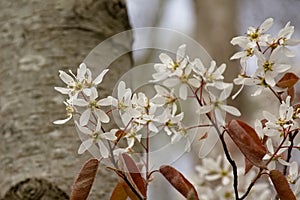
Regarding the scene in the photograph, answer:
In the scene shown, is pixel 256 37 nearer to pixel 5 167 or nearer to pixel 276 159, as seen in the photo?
pixel 276 159

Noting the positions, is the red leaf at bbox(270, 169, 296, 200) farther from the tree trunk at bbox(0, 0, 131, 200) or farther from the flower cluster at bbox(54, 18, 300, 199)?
the tree trunk at bbox(0, 0, 131, 200)

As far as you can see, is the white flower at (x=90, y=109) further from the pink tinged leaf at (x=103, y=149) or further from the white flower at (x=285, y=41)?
the white flower at (x=285, y=41)

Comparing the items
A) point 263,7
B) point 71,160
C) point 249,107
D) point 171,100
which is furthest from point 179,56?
point 263,7

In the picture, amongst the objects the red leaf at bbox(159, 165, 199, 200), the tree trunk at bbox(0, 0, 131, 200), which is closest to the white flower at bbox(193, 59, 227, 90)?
the red leaf at bbox(159, 165, 199, 200)

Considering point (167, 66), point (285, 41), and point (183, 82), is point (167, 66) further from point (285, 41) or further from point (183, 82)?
point (285, 41)

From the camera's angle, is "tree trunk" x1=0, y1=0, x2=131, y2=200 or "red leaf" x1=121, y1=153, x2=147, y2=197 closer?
"red leaf" x1=121, y1=153, x2=147, y2=197

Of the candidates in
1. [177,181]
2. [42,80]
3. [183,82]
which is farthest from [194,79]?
[42,80]
